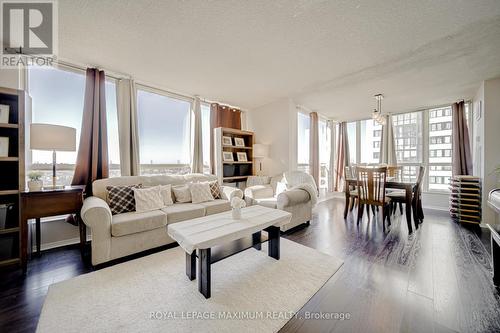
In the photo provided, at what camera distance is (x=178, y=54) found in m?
2.44

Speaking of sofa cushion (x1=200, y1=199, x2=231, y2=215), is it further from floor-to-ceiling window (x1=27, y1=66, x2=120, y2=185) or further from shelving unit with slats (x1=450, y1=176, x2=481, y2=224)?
shelving unit with slats (x1=450, y1=176, x2=481, y2=224)

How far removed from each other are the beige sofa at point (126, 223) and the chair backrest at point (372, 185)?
2.57 metres

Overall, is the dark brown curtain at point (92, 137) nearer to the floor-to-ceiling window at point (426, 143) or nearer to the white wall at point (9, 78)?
the white wall at point (9, 78)

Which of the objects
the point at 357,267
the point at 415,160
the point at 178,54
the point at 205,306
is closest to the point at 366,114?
the point at 415,160

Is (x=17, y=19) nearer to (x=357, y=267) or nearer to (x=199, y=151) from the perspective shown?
(x=199, y=151)

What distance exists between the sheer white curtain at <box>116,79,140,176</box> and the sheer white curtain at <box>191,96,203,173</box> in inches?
41.8

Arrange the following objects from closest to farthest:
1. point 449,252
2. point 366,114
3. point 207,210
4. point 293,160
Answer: point 449,252
point 207,210
point 293,160
point 366,114

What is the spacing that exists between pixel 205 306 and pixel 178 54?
2.81 meters

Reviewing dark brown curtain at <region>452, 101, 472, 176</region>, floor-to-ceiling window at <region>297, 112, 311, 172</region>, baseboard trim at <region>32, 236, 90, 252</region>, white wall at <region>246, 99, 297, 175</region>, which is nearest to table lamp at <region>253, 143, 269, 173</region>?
white wall at <region>246, 99, 297, 175</region>

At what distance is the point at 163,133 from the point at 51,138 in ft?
5.33

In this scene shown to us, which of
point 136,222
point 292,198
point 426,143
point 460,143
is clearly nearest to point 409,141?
point 426,143

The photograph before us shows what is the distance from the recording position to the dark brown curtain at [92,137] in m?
2.67

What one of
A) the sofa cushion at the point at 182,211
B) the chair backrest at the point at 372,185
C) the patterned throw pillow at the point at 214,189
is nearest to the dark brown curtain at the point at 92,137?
the sofa cushion at the point at 182,211

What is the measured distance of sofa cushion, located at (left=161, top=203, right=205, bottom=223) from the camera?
248cm
